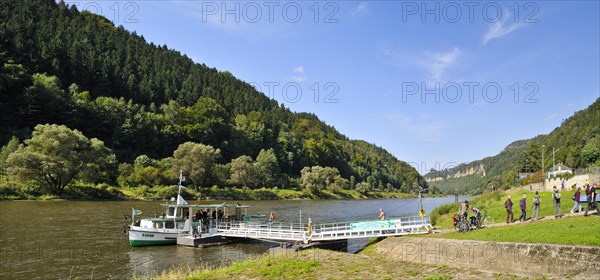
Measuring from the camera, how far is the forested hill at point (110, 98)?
9794 centimetres

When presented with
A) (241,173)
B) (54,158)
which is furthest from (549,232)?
(241,173)

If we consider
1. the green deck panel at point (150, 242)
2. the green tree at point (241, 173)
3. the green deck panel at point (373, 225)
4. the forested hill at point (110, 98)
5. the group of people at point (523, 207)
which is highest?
the forested hill at point (110, 98)

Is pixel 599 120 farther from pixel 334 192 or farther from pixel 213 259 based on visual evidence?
pixel 213 259

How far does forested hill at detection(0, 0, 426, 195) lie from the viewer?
97.9 m

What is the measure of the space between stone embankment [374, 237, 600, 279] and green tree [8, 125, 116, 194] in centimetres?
6363

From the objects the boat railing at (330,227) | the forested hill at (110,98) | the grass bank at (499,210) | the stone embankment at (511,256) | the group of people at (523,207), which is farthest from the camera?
the forested hill at (110,98)

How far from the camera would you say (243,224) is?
37.5m

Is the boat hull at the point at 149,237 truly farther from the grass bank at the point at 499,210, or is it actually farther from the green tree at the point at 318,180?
the green tree at the point at 318,180

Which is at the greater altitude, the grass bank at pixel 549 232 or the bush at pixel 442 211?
the grass bank at pixel 549 232

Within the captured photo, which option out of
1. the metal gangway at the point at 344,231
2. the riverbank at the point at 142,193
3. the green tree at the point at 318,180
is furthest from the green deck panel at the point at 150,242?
the green tree at the point at 318,180

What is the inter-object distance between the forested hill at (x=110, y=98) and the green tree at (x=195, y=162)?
5.26 meters

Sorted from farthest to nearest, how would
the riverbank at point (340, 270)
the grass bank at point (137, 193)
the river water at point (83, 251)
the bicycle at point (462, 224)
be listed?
the grass bank at point (137, 193)
the bicycle at point (462, 224)
the river water at point (83, 251)
the riverbank at point (340, 270)

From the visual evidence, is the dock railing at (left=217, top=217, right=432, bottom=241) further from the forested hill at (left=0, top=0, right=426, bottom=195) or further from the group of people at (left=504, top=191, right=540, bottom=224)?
the forested hill at (left=0, top=0, right=426, bottom=195)

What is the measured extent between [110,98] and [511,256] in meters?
Result: 124
